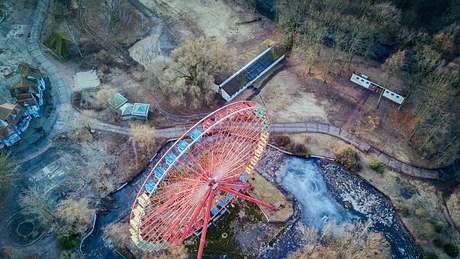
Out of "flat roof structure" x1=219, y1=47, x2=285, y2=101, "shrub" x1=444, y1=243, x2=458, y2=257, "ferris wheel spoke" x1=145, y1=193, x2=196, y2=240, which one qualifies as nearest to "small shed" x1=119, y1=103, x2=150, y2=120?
"flat roof structure" x1=219, y1=47, x2=285, y2=101

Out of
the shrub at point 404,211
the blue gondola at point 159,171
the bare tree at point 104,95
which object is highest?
the blue gondola at point 159,171

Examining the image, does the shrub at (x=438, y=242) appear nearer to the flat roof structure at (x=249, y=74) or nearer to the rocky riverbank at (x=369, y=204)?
the rocky riverbank at (x=369, y=204)

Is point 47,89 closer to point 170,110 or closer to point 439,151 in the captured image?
point 170,110

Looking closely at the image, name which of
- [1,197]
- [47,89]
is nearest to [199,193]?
[1,197]

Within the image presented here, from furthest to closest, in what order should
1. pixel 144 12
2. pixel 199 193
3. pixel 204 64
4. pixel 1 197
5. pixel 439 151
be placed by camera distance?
pixel 144 12 → pixel 204 64 → pixel 439 151 → pixel 1 197 → pixel 199 193

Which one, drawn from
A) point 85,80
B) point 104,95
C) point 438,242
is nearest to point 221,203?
point 104,95

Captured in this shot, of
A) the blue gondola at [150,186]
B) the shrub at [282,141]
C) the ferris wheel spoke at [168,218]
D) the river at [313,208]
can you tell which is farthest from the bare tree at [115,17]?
the ferris wheel spoke at [168,218]
